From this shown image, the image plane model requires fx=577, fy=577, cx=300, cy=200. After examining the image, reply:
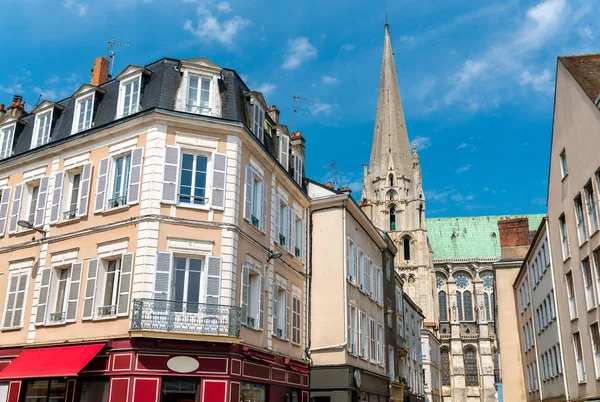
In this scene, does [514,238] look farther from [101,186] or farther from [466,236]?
[466,236]

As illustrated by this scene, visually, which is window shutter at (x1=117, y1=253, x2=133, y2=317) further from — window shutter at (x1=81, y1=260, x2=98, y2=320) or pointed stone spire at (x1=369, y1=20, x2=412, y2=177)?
pointed stone spire at (x1=369, y1=20, x2=412, y2=177)

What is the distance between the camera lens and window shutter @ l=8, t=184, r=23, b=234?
760 inches

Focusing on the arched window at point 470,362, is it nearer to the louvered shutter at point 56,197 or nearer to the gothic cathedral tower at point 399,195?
the gothic cathedral tower at point 399,195

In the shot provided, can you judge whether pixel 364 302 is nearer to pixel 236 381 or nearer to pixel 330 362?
pixel 330 362

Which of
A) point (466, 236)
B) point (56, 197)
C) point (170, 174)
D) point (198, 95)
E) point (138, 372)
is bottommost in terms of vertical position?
point (138, 372)

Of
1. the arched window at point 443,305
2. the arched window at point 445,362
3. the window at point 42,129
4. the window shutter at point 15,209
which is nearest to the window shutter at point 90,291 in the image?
the window shutter at point 15,209

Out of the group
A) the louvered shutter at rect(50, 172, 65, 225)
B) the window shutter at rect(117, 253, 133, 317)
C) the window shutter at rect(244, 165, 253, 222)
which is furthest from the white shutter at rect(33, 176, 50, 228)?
the window shutter at rect(244, 165, 253, 222)

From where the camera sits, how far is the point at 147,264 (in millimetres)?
14977

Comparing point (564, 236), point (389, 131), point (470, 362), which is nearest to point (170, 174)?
point (564, 236)

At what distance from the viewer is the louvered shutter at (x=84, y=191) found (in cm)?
1706

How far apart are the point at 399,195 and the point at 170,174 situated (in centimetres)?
6843

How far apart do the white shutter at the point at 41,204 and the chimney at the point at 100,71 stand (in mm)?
4227

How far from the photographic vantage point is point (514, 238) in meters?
36.7

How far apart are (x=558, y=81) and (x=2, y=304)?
21242mm
